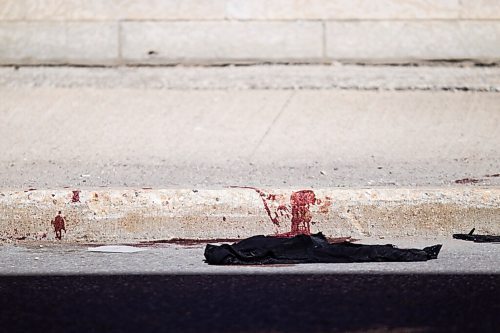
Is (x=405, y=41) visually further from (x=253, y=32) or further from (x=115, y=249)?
(x=115, y=249)

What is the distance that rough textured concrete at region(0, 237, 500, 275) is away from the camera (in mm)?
5113

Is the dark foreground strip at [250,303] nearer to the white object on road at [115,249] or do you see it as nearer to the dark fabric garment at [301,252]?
the dark fabric garment at [301,252]

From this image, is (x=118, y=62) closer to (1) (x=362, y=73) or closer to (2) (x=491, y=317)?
(1) (x=362, y=73)

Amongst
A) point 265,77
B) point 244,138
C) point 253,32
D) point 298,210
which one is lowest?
point 298,210

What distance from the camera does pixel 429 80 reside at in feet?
27.5

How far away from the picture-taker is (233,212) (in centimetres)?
595

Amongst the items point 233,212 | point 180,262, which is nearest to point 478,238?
point 233,212

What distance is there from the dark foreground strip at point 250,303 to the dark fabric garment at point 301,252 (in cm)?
38

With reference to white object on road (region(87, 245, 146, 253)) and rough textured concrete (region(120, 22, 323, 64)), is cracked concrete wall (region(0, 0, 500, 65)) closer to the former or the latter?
rough textured concrete (region(120, 22, 323, 64))

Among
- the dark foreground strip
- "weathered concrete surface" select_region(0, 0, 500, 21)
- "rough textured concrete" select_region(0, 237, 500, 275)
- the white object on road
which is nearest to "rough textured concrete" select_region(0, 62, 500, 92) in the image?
"weathered concrete surface" select_region(0, 0, 500, 21)

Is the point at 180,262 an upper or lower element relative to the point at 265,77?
lower

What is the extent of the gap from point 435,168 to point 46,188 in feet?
7.83

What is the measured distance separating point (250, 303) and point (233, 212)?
166 cm

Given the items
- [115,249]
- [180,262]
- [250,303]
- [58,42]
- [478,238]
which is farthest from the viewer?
[58,42]
